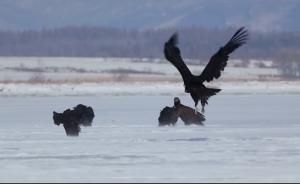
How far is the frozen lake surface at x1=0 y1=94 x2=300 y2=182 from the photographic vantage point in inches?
467

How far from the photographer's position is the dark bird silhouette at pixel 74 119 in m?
17.1

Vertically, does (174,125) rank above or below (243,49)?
below

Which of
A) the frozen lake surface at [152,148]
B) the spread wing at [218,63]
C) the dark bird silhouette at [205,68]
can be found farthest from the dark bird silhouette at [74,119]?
the spread wing at [218,63]

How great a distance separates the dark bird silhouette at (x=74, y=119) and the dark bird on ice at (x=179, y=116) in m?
1.16

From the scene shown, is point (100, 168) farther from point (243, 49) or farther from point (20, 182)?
point (243, 49)

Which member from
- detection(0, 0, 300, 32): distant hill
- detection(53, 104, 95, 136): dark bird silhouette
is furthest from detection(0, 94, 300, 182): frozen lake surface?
detection(0, 0, 300, 32): distant hill

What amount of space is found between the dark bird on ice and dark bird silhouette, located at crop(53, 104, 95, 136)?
1156mm

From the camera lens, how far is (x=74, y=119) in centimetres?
1745

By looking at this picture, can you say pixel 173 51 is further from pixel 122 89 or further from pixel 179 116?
pixel 122 89

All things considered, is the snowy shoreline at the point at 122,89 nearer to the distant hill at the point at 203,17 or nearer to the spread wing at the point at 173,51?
the spread wing at the point at 173,51

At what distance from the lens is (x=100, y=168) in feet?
40.7

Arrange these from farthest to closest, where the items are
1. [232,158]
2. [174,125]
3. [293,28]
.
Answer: [293,28]
[174,125]
[232,158]

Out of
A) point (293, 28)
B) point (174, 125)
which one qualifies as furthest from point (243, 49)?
point (174, 125)

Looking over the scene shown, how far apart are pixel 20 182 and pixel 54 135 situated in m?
5.73
